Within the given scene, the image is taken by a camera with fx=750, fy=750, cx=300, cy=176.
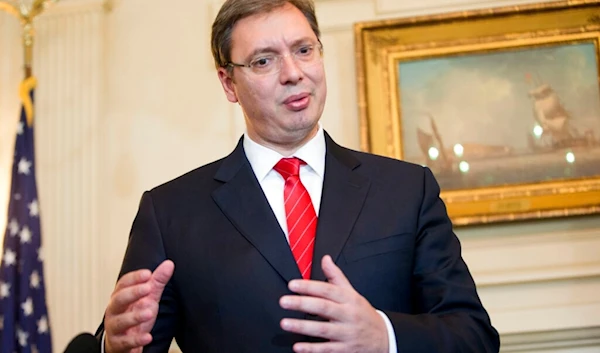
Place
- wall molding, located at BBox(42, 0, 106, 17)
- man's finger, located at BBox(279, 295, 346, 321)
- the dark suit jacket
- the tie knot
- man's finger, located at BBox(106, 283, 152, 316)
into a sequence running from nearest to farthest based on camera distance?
man's finger, located at BBox(279, 295, 346, 321) < man's finger, located at BBox(106, 283, 152, 316) < the dark suit jacket < the tie knot < wall molding, located at BBox(42, 0, 106, 17)

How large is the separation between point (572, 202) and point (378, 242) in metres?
1.94

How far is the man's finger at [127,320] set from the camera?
1.49m

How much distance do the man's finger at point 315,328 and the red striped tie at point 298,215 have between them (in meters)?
0.35

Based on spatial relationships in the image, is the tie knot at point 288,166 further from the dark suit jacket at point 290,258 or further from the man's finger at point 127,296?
the man's finger at point 127,296

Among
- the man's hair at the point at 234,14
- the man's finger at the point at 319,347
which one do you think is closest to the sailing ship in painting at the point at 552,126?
the man's hair at the point at 234,14

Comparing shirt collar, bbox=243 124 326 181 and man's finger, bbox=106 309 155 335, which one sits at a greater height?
shirt collar, bbox=243 124 326 181

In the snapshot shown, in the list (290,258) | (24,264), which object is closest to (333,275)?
(290,258)

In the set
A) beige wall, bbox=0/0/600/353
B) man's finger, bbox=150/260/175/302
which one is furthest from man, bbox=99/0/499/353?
beige wall, bbox=0/0/600/353

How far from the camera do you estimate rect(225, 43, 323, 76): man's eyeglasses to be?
1960 mm

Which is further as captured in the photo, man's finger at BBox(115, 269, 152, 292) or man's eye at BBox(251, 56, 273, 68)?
man's eye at BBox(251, 56, 273, 68)

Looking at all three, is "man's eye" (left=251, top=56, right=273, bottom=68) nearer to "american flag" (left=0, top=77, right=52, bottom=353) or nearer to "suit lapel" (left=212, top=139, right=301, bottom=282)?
"suit lapel" (left=212, top=139, right=301, bottom=282)

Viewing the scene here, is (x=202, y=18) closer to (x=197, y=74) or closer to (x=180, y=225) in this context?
(x=197, y=74)

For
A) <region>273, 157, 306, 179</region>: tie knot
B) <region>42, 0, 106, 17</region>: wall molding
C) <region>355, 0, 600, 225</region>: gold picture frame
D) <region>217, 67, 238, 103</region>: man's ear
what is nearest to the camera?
<region>273, 157, 306, 179</region>: tie knot

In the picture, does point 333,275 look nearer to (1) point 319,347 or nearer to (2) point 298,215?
(1) point 319,347
